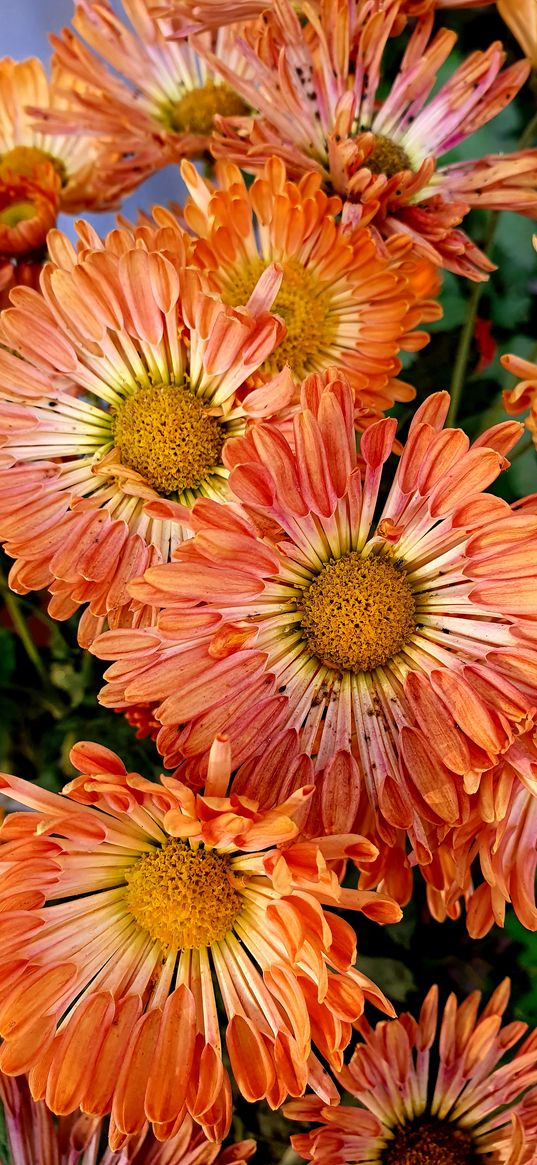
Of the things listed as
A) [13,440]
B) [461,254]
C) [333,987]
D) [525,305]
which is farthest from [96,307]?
[525,305]

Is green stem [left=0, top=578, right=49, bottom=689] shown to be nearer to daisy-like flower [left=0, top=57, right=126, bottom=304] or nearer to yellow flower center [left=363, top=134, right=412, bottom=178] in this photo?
daisy-like flower [left=0, top=57, right=126, bottom=304]

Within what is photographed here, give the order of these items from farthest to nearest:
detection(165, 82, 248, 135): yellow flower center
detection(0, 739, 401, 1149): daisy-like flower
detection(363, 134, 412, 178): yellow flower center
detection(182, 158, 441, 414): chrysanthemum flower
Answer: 1. detection(165, 82, 248, 135): yellow flower center
2. detection(363, 134, 412, 178): yellow flower center
3. detection(182, 158, 441, 414): chrysanthemum flower
4. detection(0, 739, 401, 1149): daisy-like flower

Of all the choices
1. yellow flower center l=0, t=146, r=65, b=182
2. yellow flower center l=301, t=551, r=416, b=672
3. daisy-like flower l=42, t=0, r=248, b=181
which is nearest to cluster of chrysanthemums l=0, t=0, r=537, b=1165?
yellow flower center l=301, t=551, r=416, b=672

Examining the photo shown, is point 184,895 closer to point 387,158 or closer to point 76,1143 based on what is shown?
point 76,1143

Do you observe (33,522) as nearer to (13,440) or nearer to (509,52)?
(13,440)

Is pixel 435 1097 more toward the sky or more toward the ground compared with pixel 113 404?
more toward the ground

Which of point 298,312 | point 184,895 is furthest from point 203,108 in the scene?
point 184,895
